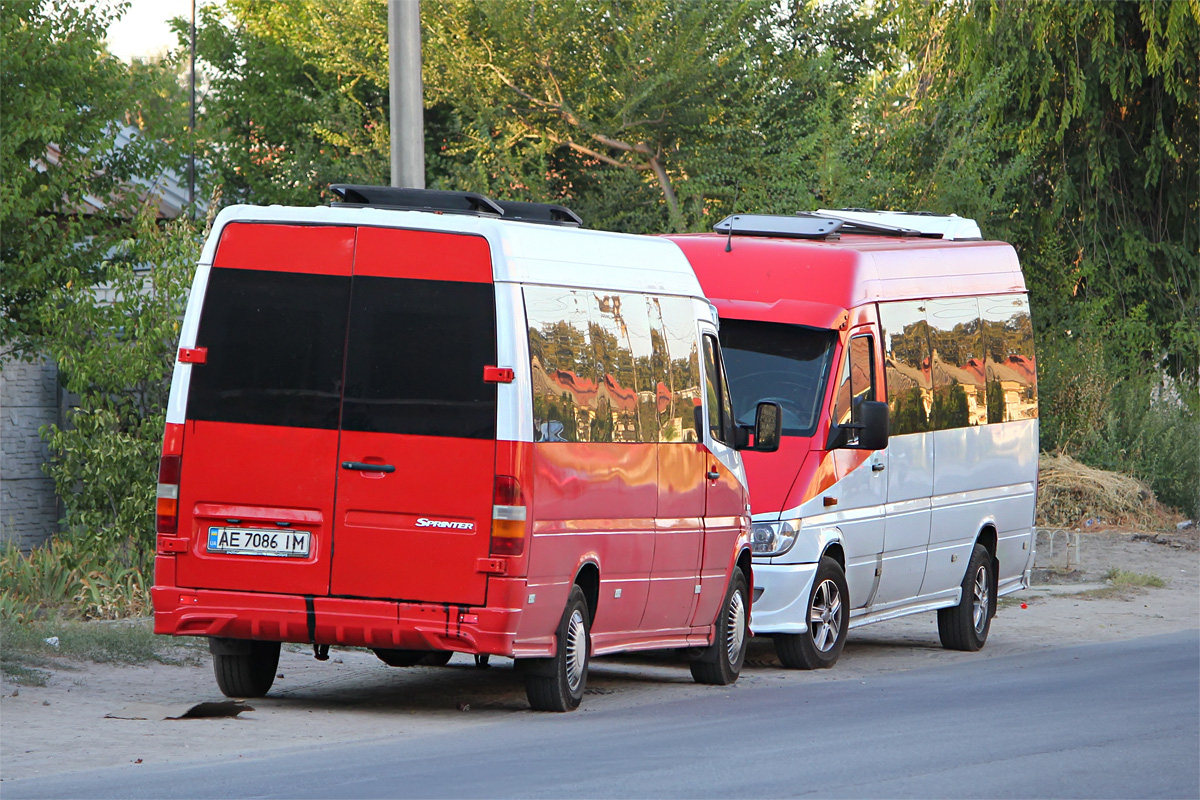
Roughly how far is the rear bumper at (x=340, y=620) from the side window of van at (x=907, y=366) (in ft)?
16.2

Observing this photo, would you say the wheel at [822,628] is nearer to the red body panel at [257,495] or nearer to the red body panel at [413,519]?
the red body panel at [413,519]

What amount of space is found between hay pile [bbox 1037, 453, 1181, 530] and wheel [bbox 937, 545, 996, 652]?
8.91m

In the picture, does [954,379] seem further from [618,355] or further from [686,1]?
[686,1]

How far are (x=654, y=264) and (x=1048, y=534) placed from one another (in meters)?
12.9

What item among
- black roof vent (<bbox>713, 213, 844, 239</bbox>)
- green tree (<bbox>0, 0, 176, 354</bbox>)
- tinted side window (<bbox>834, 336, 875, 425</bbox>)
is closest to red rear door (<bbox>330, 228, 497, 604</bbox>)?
tinted side window (<bbox>834, 336, 875, 425</bbox>)

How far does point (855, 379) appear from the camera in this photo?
13.3 m

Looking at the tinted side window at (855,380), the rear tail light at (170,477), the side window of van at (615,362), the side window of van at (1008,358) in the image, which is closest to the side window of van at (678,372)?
the side window of van at (615,362)

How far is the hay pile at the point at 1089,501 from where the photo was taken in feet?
78.7

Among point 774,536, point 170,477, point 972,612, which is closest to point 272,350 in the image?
point 170,477

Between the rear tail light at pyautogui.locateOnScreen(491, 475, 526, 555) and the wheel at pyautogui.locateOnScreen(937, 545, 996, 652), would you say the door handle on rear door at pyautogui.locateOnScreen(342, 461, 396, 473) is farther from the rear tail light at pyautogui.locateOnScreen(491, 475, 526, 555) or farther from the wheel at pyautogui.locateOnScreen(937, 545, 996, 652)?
the wheel at pyautogui.locateOnScreen(937, 545, 996, 652)

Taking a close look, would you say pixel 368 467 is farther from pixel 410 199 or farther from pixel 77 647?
pixel 77 647

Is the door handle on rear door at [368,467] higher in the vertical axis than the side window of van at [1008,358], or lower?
lower

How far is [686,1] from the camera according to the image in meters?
26.1

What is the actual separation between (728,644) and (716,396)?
1.61 metres
